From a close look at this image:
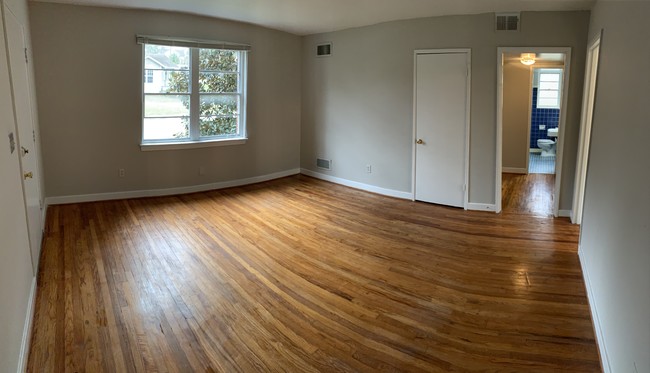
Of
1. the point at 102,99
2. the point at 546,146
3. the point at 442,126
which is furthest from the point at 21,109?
the point at 546,146

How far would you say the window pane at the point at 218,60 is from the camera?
6.45 metres

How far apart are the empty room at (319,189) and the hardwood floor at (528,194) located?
3.3 inches

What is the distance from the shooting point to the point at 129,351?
2559 millimetres

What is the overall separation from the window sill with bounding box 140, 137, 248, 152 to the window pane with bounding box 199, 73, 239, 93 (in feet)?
2.48

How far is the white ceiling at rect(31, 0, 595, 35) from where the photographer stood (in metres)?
4.90

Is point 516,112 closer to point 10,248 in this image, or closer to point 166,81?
point 166,81

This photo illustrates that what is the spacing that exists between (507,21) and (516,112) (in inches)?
140

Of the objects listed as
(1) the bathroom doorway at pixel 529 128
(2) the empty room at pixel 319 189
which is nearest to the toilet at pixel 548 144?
(1) the bathroom doorway at pixel 529 128

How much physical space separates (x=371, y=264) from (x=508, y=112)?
19.6 ft

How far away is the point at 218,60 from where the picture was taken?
261 inches

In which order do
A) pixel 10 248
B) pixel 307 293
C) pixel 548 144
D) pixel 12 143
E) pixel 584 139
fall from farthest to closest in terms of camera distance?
pixel 548 144 → pixel 584 139 → pixel 307 293 → pixel 12 143 → pixel 10 248

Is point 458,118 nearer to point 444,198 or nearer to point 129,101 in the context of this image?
Answer: point 444,198

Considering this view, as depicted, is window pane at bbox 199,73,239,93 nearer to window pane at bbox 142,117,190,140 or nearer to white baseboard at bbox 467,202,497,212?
window pane at bbox 142,117,190,140

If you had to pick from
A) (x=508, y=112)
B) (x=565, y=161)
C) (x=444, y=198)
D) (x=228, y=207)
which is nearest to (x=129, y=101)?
(x=228, y=207)
